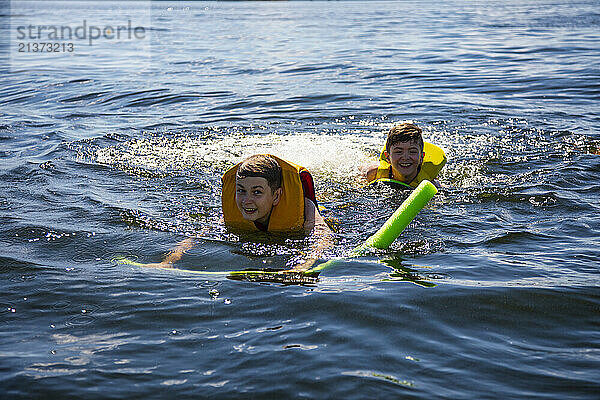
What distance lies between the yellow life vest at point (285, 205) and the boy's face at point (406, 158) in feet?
4.84

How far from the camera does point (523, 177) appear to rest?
651cm

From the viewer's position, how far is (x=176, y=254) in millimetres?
4848

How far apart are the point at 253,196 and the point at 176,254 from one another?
28.7 inches

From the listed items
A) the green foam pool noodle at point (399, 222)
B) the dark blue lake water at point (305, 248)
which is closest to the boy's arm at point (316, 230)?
the dark blue lake water at point (305, 248)

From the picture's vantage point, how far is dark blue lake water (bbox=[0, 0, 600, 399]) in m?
3.14

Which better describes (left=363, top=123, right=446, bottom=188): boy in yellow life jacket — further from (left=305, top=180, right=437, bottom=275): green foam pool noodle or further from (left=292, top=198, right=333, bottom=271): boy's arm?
(left=305, top=180, right=437, bottom=275): green foam pool noodle

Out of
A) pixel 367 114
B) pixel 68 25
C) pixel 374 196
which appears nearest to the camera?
pixel 374 196

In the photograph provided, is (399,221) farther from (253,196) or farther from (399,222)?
(253,196)

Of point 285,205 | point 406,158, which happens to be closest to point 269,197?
point 285,205

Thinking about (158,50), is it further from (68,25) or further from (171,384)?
(171,384)

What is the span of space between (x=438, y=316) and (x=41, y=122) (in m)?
8.10

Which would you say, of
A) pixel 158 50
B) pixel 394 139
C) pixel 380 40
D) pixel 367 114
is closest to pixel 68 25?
pixel 158 50

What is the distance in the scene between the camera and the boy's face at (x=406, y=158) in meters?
6.37

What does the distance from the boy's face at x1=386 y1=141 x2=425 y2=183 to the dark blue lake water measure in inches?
15.2
